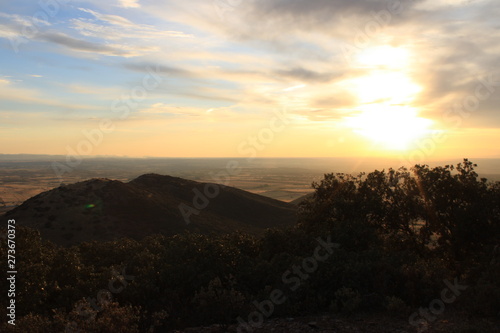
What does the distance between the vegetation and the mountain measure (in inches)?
957

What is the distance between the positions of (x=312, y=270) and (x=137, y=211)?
40333mm

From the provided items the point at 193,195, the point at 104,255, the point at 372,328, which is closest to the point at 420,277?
the point at 372,328

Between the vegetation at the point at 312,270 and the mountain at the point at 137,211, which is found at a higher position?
the vegetation at the point at 312,270

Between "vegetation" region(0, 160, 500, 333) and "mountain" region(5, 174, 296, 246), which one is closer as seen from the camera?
"vegetation" region(0, 160, 500, 333)

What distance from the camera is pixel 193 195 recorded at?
65688 mm

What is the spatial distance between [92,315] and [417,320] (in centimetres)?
855

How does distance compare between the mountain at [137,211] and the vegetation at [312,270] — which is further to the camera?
the mountain at [137,211]

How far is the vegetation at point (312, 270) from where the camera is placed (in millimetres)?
10141

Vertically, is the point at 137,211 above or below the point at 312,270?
below

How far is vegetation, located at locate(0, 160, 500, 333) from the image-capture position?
33.3 feet

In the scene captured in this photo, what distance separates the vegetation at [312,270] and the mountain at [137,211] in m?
24.3

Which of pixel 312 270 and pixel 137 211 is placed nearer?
pixel 312 270

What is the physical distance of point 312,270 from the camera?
12.1m

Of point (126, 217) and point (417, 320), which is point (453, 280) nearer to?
point (417, 320)
